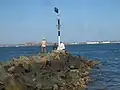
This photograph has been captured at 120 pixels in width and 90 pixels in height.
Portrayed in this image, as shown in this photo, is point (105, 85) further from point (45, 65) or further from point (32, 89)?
point (32, 89)

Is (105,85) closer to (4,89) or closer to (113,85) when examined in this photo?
(113,85)

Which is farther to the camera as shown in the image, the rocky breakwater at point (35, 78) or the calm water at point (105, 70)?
the calm water at point (105, 70)

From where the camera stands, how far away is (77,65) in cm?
2414

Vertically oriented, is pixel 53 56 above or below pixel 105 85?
above

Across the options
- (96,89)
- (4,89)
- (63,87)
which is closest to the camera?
(4,89)

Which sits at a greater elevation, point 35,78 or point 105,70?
point 35,78

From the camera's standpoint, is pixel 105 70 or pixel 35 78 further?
pixel 105 70

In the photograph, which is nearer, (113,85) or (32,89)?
(32,89)

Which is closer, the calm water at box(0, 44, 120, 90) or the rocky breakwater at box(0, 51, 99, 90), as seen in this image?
the rocky breakwater at box(0, 51, 99, 90)

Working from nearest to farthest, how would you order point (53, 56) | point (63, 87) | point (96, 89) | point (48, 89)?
point (48, 89)
point (63, 87)
point (96, 89)
point (53, 56)

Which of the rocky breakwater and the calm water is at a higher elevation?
the rocky breakwater

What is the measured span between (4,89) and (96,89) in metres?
7.59

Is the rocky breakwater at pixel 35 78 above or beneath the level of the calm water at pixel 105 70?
above

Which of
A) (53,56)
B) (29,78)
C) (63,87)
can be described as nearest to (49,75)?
(63,87)
